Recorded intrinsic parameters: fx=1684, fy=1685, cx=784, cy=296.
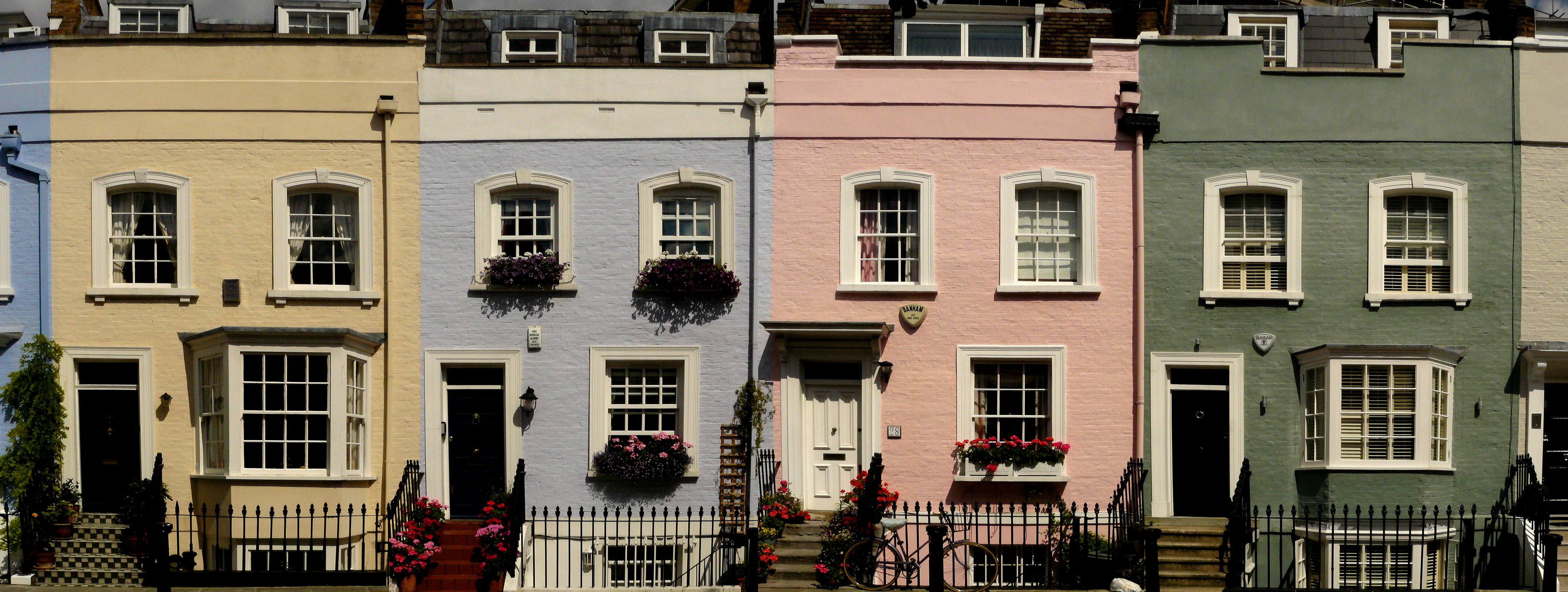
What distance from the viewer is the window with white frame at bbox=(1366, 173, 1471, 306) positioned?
67.7 feet

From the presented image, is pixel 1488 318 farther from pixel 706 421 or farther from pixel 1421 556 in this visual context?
pixel 706 421

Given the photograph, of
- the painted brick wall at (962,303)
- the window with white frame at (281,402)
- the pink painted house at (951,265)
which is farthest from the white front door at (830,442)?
the window with white frame at (281,402)

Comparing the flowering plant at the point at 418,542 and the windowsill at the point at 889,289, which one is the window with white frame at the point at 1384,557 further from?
the flowering plant at the point at 418,542

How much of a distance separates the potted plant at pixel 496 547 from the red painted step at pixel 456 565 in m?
0.12

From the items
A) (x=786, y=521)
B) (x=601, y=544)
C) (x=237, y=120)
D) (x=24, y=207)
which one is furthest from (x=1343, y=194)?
(x=24, y=207)

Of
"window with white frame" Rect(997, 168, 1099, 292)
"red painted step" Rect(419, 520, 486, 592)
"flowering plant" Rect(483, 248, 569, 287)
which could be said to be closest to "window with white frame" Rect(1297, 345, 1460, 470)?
"window with white frame" Rect(997, 168, 1099, 292)

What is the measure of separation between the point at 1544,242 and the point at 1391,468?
3.46 meters

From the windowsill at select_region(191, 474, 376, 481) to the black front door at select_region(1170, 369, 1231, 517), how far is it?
10014 millimetres

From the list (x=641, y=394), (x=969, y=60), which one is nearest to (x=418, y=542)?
(x=641, y=394)

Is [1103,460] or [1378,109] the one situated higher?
[1378,109]

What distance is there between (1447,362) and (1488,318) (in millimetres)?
812

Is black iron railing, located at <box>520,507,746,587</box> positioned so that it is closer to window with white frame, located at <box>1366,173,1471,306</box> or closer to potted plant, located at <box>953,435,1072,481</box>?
potted plant, located at <box>953,435,1072,481</box>

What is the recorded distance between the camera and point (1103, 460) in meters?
20.6

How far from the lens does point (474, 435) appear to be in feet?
68.4
